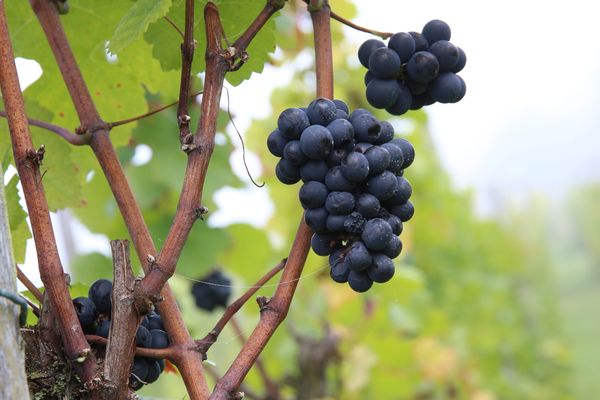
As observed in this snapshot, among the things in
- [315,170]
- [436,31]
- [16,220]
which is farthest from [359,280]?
[16,220]

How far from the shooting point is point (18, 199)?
1.08m

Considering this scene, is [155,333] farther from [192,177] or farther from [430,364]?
[430,364]

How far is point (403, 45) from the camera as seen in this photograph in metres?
1.02

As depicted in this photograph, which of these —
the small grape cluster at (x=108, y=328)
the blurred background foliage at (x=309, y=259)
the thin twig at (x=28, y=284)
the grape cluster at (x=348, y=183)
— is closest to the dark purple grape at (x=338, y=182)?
the grape cluster at (x=348, y=183)

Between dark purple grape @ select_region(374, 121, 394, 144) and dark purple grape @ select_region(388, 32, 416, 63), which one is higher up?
dark purple grape @ select_region(388, 32, 416, 63)

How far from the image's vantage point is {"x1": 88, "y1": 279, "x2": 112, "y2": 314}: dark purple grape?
3.12 feet

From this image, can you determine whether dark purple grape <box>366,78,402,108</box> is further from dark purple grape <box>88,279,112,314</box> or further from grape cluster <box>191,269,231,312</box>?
grape cluster <box>191,269,231,312</box>

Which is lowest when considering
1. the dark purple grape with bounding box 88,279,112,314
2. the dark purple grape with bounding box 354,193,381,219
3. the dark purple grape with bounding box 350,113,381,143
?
the dark purple grape with bounding box 88,279,112,314

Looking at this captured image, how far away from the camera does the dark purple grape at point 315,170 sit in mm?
898

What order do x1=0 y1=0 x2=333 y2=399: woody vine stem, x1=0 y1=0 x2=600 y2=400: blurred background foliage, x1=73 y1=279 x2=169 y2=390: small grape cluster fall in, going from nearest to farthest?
x1=0 y1=0 x2=333 y2=399: woody vine stem < x1=73 y1=279 x2=169 y2=390: small grape cluster < x1=0 y1=0 x2=600 y2=400: blurred background foliage

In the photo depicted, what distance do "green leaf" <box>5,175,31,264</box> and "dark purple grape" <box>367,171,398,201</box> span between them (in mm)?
485

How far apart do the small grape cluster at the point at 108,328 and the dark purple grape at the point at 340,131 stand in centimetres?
30

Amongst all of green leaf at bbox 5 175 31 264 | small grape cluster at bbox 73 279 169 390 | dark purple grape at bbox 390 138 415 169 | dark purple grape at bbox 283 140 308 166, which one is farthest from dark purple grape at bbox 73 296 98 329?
dark purple grape at bbox 390 138 415 169

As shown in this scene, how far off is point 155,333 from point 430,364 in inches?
166
